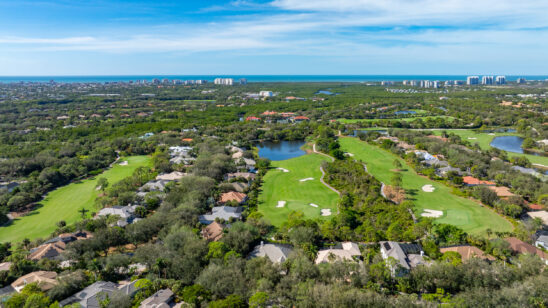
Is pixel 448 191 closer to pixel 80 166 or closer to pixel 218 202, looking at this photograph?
pixel 218 202

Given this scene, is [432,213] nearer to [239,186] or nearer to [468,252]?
[468,252]

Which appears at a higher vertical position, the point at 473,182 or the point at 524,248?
the point at 473,182

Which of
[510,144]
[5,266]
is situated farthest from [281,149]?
[5,266]

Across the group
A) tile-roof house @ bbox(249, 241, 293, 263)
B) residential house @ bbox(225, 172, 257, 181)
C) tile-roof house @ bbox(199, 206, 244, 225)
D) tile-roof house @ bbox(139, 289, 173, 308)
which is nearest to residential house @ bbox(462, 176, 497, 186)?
residential house @ bbox(225, 172, 257, 181)

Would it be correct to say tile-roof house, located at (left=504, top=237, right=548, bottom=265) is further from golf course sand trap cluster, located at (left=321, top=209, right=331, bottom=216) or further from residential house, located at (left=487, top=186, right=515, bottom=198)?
golf course sand trap cluster, located at (left=321, top=209, right=331, bottom=216)

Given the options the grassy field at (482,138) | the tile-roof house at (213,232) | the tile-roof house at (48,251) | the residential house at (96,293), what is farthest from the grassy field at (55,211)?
the grassy field at (482,138)
